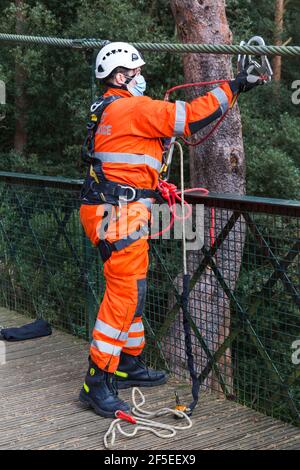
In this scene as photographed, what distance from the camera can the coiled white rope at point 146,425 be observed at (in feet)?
12.1

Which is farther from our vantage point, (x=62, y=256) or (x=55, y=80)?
(x=55, y=80)

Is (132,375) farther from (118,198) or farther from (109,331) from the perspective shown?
(118,198)

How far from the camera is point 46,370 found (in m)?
4.71

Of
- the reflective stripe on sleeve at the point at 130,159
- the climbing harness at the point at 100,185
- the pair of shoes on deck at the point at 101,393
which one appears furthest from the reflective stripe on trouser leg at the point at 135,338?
the reflective stripe on sleeve at the point at 130,159

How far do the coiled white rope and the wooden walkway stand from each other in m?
0.03

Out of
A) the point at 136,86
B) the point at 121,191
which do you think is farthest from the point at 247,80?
the point at 121,191

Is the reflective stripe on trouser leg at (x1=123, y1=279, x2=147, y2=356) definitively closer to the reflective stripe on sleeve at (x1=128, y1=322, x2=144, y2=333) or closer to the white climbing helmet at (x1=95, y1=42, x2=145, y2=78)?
the reflective stripe on sleeve at (x1=128, y1=322, x2=144, y2=333)

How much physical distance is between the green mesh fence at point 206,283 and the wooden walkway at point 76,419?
0.62 ft

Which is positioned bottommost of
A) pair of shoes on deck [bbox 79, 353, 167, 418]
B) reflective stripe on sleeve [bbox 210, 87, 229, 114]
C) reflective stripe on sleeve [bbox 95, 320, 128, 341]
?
pair of shoes on deck [bbox 79, 353, 167, 418]

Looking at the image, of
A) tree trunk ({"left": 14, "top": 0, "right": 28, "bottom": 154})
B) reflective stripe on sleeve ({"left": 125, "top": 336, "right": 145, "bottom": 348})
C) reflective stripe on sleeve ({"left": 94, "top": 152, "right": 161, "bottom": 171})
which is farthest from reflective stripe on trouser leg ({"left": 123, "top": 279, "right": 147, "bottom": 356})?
tree trunk ({"left": 14, "top": 0, "right": 28, "bottom": 154})

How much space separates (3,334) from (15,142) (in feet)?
39.9

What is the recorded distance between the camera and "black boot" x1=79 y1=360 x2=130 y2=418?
3.96m
